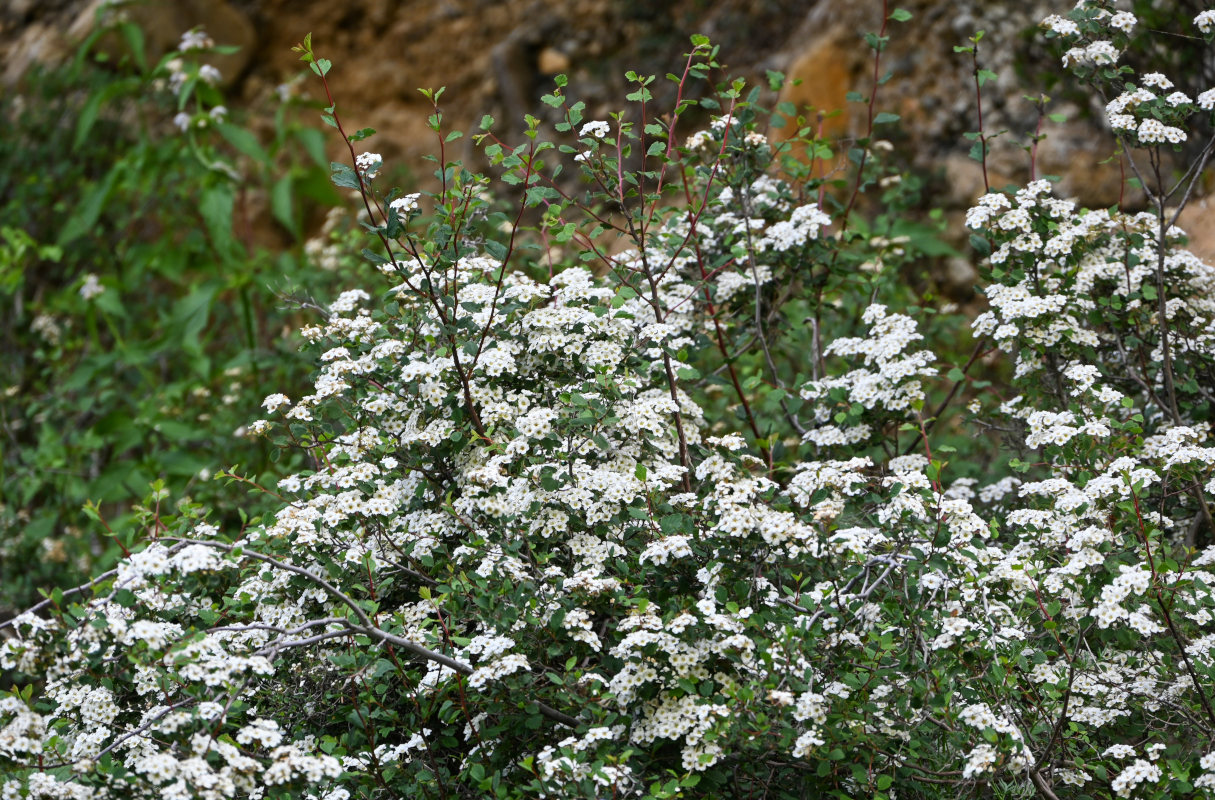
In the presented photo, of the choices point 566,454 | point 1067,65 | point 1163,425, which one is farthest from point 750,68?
point 566,454

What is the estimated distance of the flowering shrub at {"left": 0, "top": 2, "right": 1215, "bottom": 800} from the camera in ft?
6.73

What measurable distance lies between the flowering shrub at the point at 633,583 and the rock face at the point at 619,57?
2.04 meters

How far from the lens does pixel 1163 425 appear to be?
291 cm

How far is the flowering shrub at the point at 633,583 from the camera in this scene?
205 cm

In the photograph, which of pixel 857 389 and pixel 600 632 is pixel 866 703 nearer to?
pixel 600 632

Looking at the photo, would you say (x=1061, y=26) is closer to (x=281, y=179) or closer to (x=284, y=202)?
(x=284, y=202)

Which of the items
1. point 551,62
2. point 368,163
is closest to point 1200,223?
point 368,163

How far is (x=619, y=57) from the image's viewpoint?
695 centimetres

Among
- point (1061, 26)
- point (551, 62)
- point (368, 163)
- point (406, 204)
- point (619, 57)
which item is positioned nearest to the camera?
point (368, 163)

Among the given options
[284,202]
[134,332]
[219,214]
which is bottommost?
[219,214]

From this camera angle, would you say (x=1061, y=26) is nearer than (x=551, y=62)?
Yes

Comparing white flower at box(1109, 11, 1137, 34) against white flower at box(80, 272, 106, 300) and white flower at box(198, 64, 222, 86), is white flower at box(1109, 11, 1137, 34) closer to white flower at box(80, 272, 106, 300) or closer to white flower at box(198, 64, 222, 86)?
white flower at box(198, 64, 222, 86)

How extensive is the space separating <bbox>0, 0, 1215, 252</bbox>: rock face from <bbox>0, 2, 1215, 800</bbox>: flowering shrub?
204 centimetres

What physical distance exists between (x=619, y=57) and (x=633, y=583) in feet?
17.2
